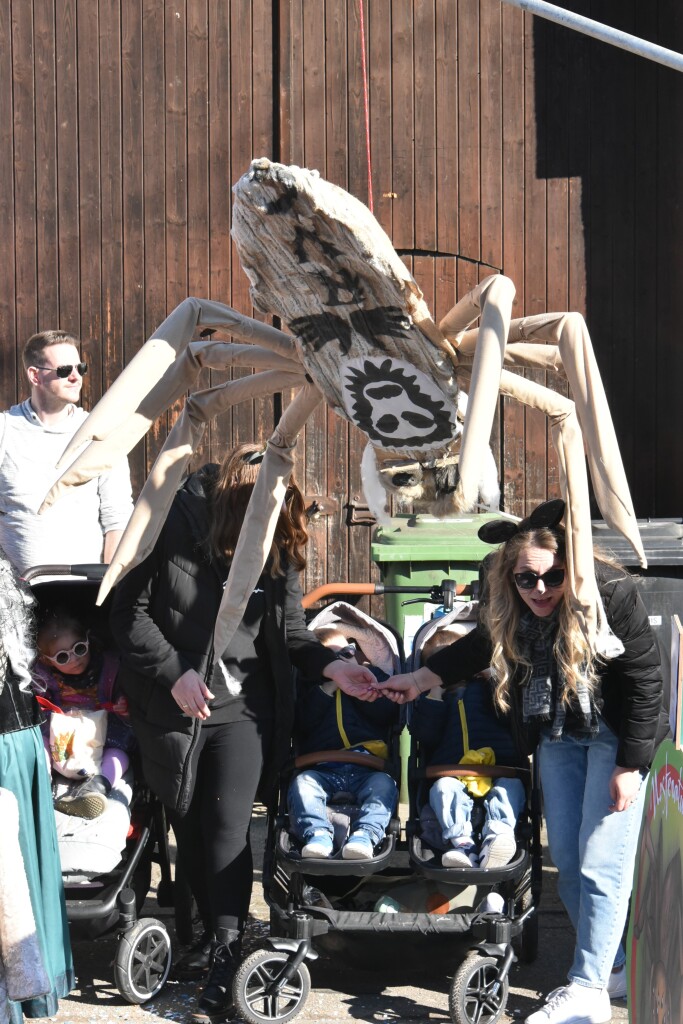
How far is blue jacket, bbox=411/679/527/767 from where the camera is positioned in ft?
11.5

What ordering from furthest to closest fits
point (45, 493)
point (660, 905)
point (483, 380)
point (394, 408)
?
point (45, 493) < point (394, 408) < point (660, 905) < point (483, 380)

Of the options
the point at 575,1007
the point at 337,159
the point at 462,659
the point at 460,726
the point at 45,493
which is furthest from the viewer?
the point at 337,159

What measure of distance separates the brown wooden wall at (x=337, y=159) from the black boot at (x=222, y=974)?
335 cm

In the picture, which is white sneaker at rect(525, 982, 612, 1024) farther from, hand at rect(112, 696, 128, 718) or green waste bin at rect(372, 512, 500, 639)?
green waste bin at rect(372, 512, 500, 639)

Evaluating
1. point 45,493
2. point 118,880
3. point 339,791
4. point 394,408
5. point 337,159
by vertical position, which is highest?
point 337,159

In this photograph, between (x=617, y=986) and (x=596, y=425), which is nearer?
(x=596, y=425)

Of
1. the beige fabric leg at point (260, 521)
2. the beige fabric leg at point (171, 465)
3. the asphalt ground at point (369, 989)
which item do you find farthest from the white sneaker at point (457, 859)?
the beige fabric leg at point (171, 465)

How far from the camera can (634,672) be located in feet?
10.3

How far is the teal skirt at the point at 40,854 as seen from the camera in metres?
3.04

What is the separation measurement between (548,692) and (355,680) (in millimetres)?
581

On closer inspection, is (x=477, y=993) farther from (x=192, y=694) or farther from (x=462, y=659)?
(x=192, y=694)

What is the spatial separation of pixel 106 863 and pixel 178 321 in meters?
1.71

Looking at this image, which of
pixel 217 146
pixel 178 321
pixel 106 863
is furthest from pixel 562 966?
pixel 217 146

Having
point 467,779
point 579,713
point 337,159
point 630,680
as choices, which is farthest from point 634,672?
point 337,159
